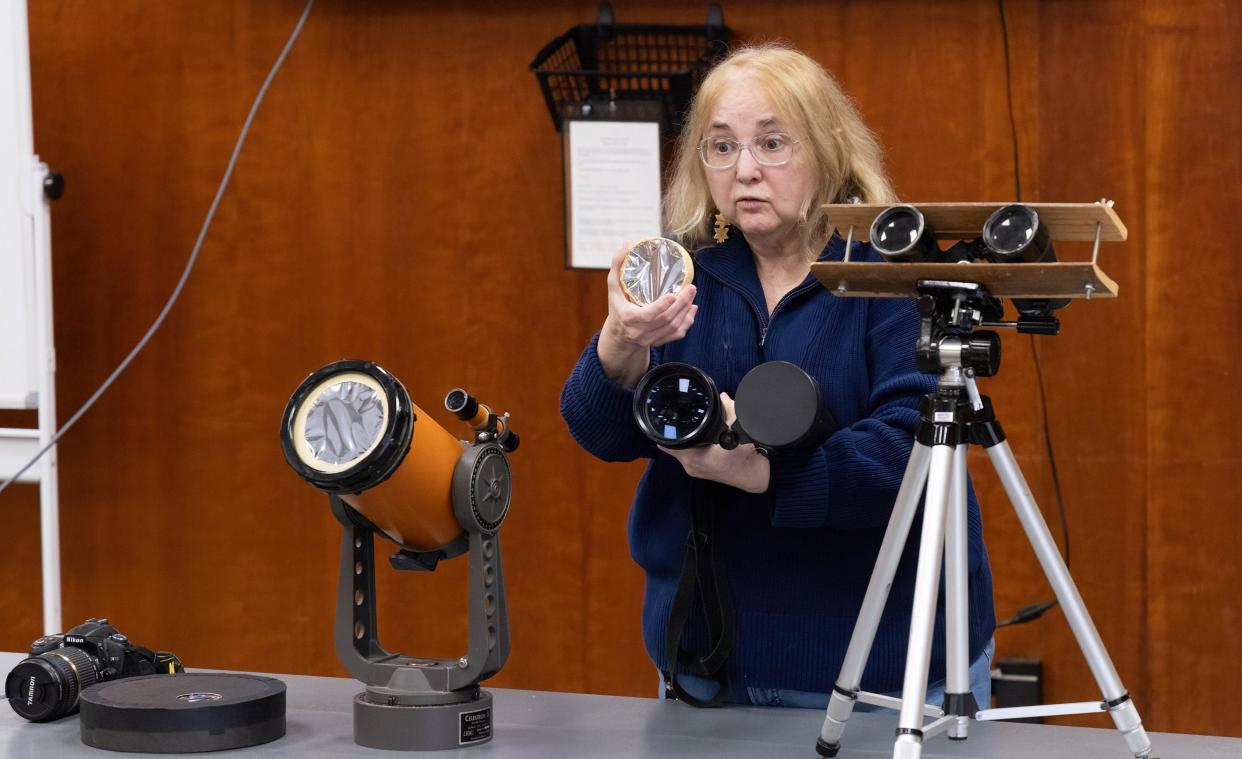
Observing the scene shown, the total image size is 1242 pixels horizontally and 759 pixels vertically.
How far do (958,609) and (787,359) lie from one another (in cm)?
42

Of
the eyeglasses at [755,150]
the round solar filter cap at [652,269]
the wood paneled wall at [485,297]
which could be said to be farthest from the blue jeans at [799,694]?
the wood paneled wall at [485,297]

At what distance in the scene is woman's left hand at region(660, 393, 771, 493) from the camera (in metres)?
1.41

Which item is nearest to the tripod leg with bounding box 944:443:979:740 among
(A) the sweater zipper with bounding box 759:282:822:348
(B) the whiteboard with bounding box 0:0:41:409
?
(A) the sweater zipper with bounding box 759:282:822:348

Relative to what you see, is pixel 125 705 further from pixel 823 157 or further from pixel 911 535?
pixel 823 157

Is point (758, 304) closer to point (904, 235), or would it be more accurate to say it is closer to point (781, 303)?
point (781, 303)

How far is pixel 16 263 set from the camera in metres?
2.66

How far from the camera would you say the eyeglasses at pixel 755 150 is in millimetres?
1644

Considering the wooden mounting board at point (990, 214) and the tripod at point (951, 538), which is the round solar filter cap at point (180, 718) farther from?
the wooden mounting board at point (990, 214)

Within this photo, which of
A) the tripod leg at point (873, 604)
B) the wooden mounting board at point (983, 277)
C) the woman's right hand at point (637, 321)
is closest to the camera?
the wooden mounting board at point (983, 277)

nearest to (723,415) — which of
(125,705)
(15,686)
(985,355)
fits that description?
(985,355)

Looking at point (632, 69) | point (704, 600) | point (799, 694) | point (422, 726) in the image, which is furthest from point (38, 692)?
point (632, 69)

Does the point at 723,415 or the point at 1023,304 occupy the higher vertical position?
the point at 1023,304

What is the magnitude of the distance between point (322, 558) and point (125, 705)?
5.09 ft

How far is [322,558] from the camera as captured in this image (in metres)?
2.91
